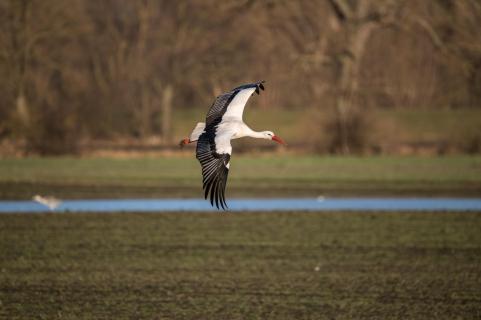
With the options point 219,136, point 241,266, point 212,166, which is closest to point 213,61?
point 241,266

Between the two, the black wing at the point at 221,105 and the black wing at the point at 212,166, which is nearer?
the black wing at the point at 212,166

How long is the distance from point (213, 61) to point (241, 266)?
44.2 meters

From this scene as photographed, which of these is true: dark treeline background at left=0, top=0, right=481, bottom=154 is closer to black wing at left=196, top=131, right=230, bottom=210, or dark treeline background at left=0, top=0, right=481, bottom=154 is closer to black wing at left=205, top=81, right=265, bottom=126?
black wing at left=205, top=81, right=265, bottom=126

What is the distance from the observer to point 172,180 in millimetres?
31484

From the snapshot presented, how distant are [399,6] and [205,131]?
1290 inches

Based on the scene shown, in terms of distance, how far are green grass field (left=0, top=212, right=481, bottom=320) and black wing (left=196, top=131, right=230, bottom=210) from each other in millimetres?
1507

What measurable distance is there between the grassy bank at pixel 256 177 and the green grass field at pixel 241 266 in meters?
6.20

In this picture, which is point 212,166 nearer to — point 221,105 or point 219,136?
point 219,136

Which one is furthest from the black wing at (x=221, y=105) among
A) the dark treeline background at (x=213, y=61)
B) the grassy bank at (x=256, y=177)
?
the dark treeline background at (x=213, y=61)

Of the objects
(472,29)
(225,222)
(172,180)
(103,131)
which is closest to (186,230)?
(225,222)

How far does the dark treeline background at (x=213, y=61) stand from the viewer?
142 feet

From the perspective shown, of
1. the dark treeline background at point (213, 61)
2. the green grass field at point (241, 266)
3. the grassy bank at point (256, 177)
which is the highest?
the dark treeline background at point (213, 61)

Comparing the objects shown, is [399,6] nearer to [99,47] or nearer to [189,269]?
[99,47]

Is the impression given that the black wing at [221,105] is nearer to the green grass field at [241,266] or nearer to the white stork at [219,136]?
the white stork at [219,136]
